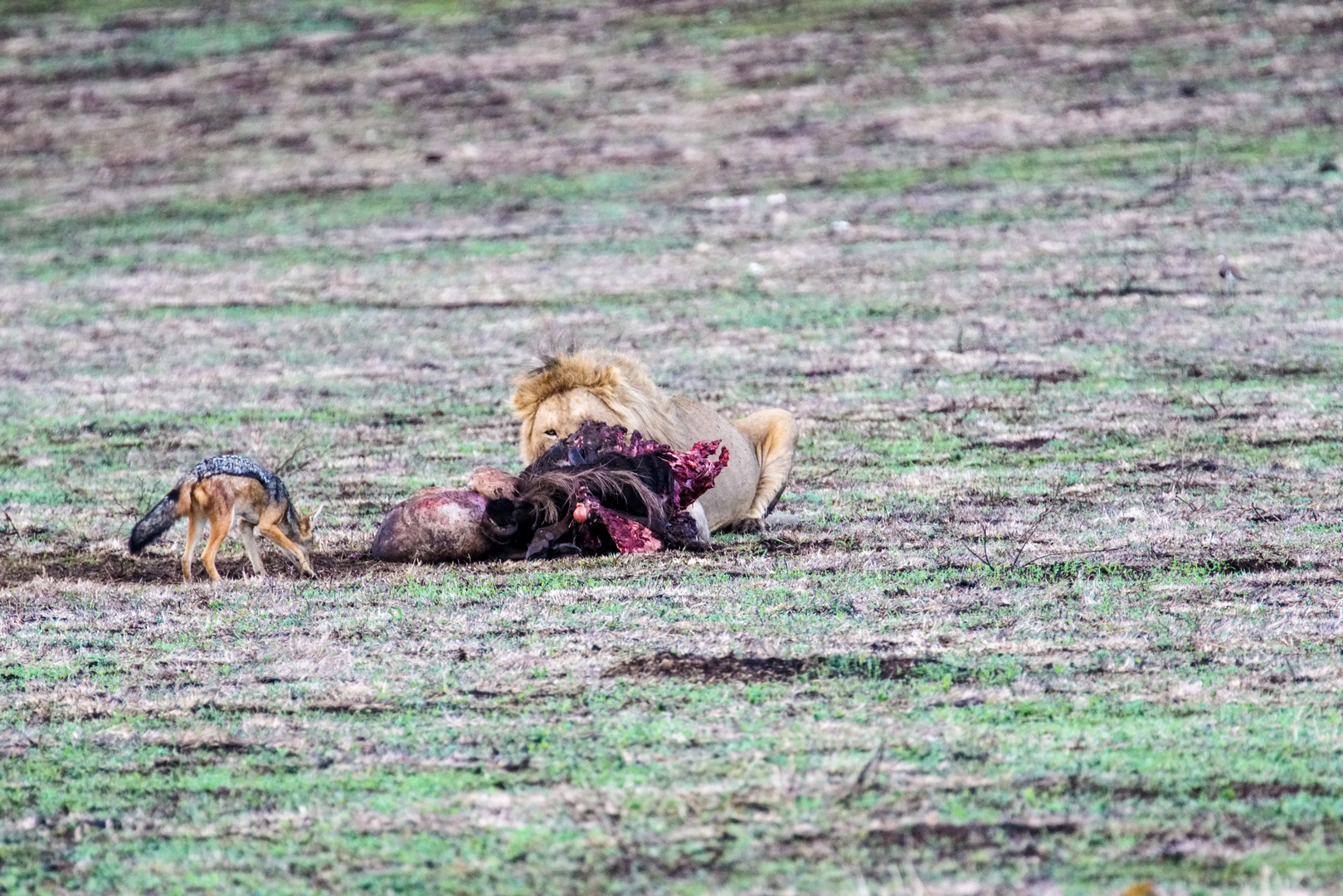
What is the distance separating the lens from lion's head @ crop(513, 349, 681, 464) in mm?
9953

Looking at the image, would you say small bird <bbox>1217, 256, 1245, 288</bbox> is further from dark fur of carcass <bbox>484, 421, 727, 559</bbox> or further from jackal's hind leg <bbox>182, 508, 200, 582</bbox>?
jackal's hind leg <bbox>182, 508, 200, 582</bbox>

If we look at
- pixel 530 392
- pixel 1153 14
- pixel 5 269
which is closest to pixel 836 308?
pixel 530 392

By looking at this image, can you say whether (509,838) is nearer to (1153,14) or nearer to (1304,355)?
(1304,355)

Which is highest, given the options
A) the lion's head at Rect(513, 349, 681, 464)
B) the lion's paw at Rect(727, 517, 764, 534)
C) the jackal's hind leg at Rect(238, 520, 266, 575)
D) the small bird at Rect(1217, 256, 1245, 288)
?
the lion's head at Rect(513, 349, 681, 464)

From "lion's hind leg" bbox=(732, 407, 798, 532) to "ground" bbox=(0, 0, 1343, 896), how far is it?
21 cm

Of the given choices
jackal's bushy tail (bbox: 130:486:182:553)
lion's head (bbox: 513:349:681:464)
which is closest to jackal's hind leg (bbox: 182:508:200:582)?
jackal's bushy tail (bbox: 130:486:182:553)

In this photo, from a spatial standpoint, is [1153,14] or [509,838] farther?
[1153,14]

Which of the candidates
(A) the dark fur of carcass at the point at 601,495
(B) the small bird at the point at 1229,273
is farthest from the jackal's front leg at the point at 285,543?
(B) the small bird at the point at 1229,273

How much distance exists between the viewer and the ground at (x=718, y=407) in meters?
5.04

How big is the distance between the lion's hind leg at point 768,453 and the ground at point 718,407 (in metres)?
0.21

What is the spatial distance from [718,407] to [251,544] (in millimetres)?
6233

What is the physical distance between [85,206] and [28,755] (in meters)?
20.4

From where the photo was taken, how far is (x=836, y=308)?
18594mm

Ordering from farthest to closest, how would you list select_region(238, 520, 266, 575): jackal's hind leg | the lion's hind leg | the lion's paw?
the lion's hind leg, the lion's paw, select_region(238, 520, 266, 575): jackal's hind leg
